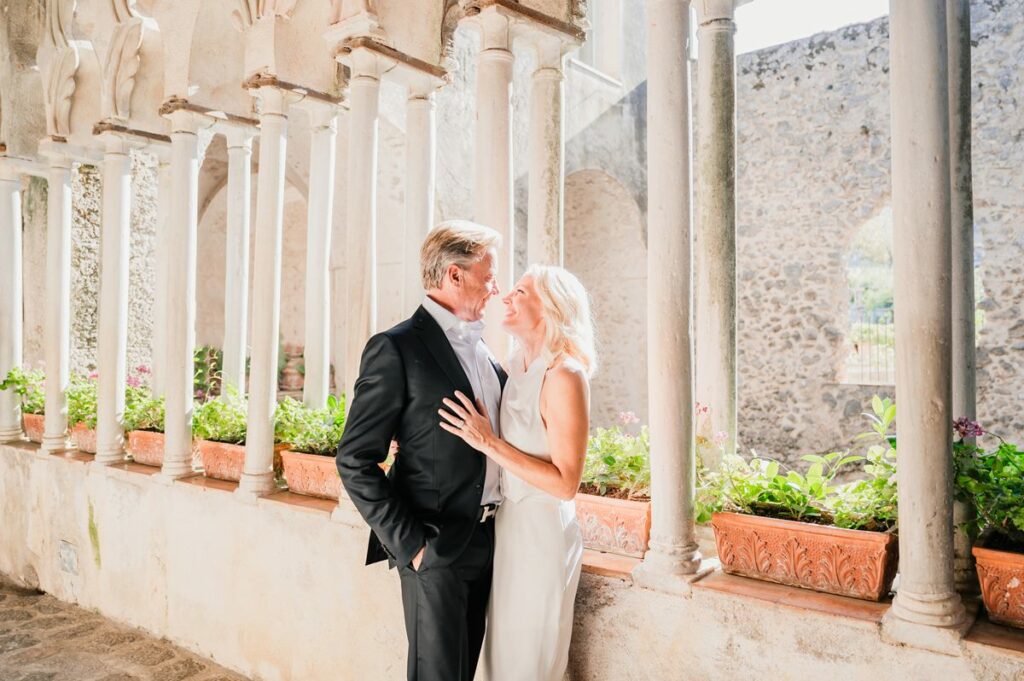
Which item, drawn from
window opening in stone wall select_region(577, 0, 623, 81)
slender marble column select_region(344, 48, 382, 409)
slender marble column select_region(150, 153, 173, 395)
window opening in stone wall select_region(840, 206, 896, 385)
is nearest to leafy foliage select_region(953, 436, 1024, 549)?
slender marble column select_region(344, 48, 382, 409)

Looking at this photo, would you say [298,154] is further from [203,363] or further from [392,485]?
[392,485]

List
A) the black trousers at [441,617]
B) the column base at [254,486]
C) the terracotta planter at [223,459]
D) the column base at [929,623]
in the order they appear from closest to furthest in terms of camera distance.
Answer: the column base at [929,623] → the black trousers at [441,617] → the column base at [254,486] → the terracotta planter at [223,459]

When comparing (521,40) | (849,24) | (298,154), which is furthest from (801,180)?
(521,40)

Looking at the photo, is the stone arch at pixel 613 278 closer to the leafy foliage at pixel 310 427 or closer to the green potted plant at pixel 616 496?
the leafy foliage at pixel 310 427

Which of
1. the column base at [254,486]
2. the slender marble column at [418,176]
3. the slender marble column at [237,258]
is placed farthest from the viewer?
the slender marble column at [237,258]

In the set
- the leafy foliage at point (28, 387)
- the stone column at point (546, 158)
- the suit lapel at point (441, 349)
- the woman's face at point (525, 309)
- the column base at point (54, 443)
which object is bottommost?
the column base at point (54, 443)

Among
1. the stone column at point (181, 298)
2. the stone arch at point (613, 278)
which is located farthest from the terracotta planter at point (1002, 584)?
the stone arch at point (613, 278)

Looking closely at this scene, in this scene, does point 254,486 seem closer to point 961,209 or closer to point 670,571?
point 670,571

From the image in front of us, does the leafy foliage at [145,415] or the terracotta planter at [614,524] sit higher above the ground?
the leafy foliage at [145,415]

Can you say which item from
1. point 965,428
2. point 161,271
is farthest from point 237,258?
point 965,428

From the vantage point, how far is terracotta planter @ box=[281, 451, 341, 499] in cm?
347

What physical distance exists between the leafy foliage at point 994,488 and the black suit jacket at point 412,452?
54.6 inches

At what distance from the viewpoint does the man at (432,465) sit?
193 centimetres

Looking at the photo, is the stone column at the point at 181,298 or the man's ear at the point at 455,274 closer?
the man's ear at the point at 455,274
